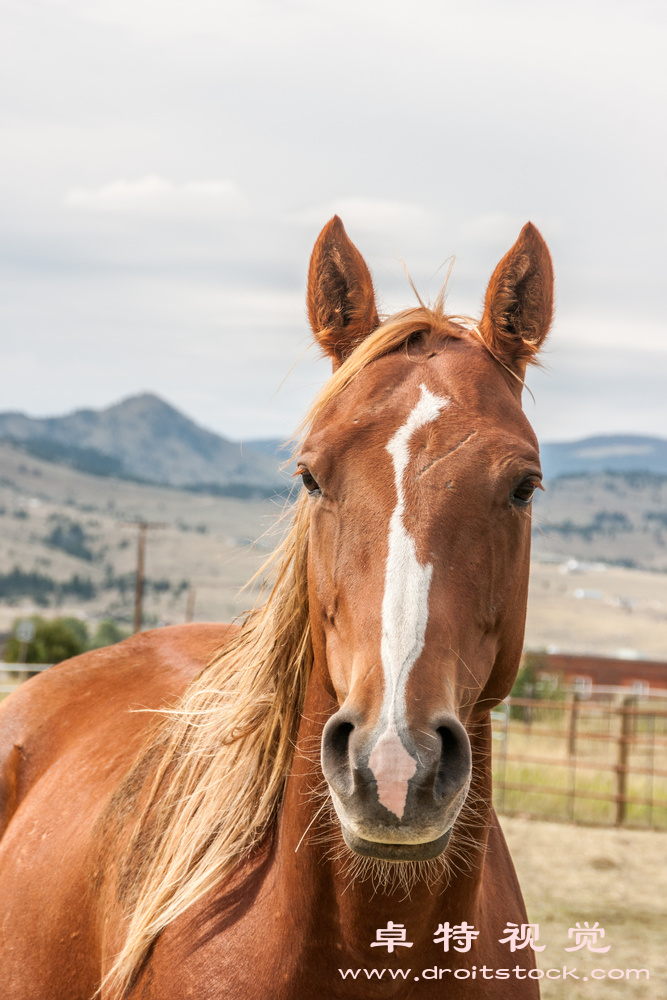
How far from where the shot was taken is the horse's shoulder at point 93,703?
3434mm

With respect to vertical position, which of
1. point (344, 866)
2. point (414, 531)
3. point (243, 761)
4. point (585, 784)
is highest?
point (414, 531)

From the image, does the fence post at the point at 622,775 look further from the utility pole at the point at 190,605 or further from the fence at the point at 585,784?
the utility pole at the point at 190,605

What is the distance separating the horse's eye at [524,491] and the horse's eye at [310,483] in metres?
0.47

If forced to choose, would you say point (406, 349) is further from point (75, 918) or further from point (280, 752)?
point (75, 918)

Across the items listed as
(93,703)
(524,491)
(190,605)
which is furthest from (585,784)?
(190,605)

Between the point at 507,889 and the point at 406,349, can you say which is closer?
the point at 406,349

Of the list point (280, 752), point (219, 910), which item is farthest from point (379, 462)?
point (219, 910)

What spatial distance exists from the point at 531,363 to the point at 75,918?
2.29m

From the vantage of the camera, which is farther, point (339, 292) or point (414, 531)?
point (339, 292)

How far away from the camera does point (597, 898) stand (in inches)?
382

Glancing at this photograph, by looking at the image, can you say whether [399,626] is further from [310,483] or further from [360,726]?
[310,483]

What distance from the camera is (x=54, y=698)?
3975 millimetres

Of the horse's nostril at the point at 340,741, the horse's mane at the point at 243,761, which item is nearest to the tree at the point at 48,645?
the horse's mane at the point at 243,761

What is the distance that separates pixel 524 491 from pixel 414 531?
Answer: 15.2 inches
